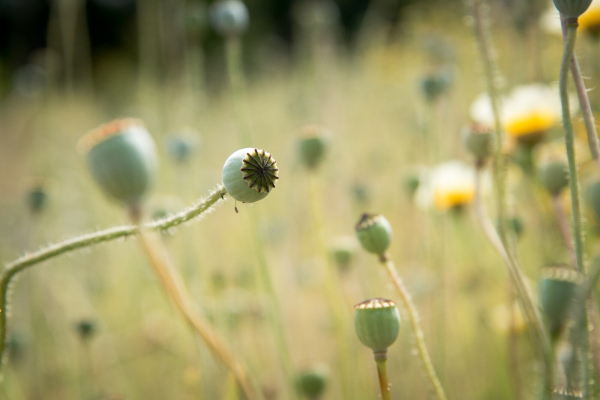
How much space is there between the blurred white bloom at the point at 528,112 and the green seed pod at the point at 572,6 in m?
0.53

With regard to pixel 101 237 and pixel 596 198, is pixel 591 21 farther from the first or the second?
pixel 101 237

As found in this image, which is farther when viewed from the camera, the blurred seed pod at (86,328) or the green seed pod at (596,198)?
the blurred seed pod at (86,328)

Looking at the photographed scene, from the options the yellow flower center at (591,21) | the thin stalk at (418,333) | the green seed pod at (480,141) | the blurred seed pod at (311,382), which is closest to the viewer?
the thin stalk at (418,333)

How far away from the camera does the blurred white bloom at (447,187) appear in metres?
1.00

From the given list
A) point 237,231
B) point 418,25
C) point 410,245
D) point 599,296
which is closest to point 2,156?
point 237,231

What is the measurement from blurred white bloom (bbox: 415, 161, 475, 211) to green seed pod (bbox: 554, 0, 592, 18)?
604 mm

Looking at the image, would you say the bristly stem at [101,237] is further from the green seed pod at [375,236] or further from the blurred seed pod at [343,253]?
the blurred seed pod at [343,253]

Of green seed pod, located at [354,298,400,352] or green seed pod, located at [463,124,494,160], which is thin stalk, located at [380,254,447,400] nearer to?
green seed pod, located at [354,298,400,352]

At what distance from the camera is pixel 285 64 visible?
5234mm

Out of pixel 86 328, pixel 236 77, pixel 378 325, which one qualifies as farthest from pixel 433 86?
pixel 86 328

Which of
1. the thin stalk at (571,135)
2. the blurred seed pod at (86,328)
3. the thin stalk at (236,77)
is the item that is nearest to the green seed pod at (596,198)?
the thin stalk at (571,135)

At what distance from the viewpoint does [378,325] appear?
42cm

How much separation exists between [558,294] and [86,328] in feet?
2.60

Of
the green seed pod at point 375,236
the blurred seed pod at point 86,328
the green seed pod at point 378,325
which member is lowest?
the green seed pod at point 378,325
